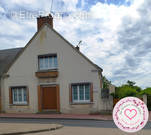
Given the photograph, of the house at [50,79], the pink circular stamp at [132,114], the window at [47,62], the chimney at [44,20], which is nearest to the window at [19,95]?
the house at [50,79]

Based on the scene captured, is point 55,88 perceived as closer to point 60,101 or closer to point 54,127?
point 60,101

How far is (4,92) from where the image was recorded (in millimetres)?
16531

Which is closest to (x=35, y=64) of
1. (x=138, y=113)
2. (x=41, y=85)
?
(x=41, y=85)

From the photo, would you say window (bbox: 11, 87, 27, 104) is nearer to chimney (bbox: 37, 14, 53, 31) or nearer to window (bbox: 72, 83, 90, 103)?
window (bbox: 72, 83, 90, 103)

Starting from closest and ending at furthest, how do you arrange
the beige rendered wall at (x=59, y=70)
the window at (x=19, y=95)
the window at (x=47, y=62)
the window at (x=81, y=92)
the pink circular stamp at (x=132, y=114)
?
1. the pink circular stamp at (x=132, y=114)
2. the beige rendered wall at (x=59, y=70)
3. the window at (x=81, y=92)
4. the window at (x=47, y=62)
5. the window at (x=19, y=95)

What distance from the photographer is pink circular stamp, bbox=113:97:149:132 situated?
262 cm

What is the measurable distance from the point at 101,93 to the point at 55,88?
12.9 feet

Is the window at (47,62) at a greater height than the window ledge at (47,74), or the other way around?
the window at (47,62)

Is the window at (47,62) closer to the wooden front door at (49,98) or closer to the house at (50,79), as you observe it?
the house at (50,79)

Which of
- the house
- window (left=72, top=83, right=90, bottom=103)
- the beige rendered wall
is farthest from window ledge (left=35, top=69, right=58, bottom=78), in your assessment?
window (left=72, top=83, right=90, bottom=103)

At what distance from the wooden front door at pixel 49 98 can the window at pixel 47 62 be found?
185 centimetres

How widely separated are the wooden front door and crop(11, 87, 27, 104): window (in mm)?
1867

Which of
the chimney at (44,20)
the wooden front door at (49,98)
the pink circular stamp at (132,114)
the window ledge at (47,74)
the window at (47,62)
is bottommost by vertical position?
the wooden front door at (49,98)

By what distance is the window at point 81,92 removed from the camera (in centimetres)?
1424
